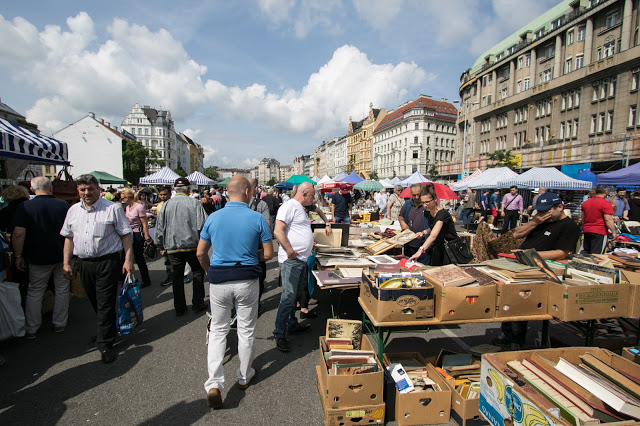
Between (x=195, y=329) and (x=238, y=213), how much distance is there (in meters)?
2.33

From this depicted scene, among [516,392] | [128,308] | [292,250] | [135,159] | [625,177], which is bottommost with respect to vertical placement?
[128,308]

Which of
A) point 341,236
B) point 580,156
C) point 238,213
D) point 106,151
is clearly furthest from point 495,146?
point 106,151

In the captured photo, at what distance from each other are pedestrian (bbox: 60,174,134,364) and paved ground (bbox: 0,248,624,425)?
14.5 inches

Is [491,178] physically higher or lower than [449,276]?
higher

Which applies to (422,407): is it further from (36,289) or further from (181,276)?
(36,289)

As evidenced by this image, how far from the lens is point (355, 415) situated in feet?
7.86

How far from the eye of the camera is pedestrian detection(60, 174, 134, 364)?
334cm

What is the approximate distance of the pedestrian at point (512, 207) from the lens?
1247 cm

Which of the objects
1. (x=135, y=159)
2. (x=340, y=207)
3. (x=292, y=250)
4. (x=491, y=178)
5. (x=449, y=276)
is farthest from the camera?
(x=135, y=159)

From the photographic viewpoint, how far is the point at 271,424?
2479mm

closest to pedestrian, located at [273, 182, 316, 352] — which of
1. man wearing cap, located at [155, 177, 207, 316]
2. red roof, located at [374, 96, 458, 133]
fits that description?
man wearing cap, located at [155, 177, 207, 316]

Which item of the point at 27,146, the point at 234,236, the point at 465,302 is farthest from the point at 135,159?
the point at 465,302

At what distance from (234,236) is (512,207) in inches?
508

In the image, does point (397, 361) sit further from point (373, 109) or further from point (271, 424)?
point (373, 109)
